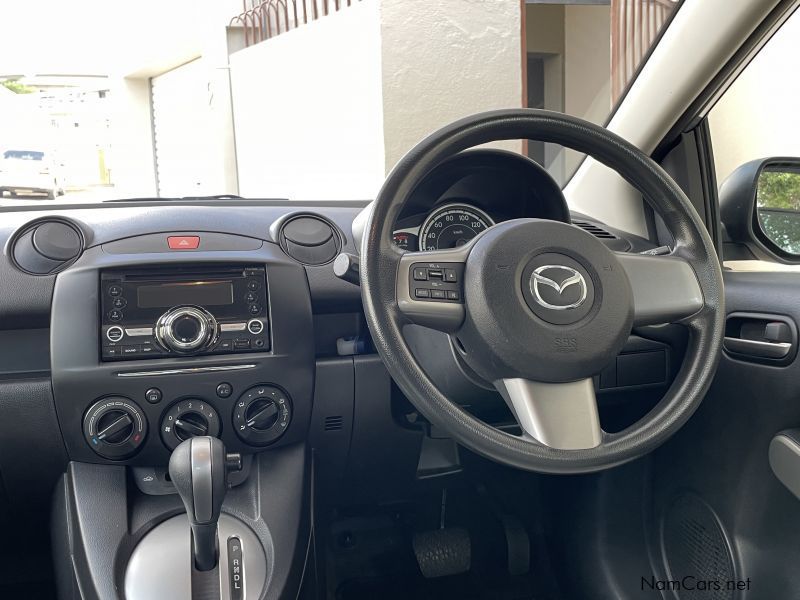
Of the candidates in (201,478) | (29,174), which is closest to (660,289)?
(201,478)

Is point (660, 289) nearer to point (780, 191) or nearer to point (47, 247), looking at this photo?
point (780, 191)

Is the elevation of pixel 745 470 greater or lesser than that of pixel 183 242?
lesser

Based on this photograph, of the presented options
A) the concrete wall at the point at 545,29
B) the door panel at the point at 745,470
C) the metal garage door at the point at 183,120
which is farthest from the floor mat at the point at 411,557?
the concrete wall at the point at 545,29

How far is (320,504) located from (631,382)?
835 mm

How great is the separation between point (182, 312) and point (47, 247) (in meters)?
0.31

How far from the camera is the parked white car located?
1.87m

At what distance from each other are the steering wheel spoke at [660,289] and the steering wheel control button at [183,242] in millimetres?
814

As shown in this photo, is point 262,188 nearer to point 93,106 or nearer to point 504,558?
point 93,106

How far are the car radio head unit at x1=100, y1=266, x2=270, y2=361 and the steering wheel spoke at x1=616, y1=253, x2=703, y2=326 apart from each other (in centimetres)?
71

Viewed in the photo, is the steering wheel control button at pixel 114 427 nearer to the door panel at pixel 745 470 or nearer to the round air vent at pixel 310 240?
the round air vent at pixel 310 240

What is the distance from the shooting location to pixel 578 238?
1214 mm

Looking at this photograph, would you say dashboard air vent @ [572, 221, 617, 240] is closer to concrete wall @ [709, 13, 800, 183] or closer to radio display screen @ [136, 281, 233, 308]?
concrete wall @ [709, 13, 800, 183]

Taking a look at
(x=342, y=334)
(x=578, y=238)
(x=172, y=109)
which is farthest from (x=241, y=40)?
(x=578, y=238)

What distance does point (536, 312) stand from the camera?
1153 mm
